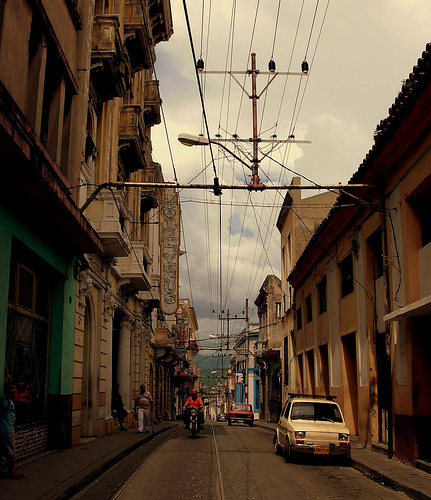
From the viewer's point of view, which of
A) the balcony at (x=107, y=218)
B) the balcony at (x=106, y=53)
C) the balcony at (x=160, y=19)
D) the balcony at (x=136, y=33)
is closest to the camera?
the balcony at (x=106, y=53)

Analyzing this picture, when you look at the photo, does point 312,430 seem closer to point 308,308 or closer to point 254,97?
point 254,97

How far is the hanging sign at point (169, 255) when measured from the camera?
1344 inches

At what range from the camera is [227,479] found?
35.0ft

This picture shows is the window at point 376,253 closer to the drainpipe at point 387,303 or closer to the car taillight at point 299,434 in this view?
the drainpipe at point 387,303

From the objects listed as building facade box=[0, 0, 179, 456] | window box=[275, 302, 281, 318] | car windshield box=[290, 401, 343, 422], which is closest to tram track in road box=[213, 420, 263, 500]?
car windshield box=[290, 401, 343, 422]

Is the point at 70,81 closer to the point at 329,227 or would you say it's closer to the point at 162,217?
the point at 329,227

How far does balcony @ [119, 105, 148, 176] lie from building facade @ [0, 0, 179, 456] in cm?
5

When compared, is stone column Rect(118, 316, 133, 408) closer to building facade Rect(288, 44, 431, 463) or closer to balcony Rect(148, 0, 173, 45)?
building facade Rect(288, 44, 431, 463)

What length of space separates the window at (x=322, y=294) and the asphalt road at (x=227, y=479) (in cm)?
1056

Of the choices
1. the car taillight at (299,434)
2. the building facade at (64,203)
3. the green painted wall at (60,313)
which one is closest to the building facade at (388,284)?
the car taillight at (299,434)

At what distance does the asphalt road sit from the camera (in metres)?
9.34

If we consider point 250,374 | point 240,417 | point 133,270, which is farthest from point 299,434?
point 250,374

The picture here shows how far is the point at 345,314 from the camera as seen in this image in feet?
67.2

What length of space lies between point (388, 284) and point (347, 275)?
6.02 metres
